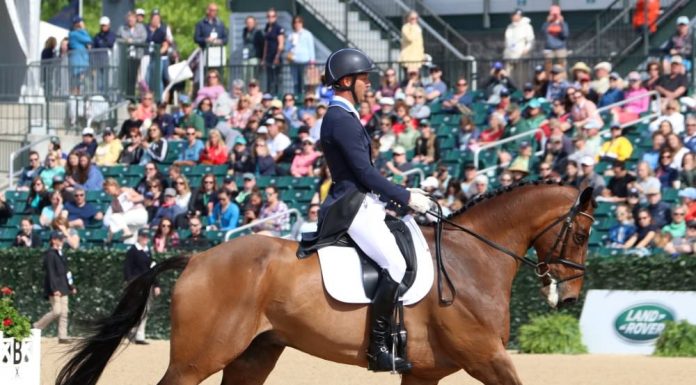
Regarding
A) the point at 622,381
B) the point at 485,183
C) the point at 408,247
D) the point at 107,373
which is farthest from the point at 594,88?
the point at 408,247

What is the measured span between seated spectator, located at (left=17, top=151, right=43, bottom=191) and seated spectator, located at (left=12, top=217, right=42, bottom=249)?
241 cm

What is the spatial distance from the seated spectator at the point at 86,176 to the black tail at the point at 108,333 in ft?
42.6

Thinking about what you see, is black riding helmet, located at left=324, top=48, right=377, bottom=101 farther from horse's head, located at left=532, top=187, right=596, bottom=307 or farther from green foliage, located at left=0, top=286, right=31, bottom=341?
green foliage, located at left=0, top=286, right=31, bottom=341

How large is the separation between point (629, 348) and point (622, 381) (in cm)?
258

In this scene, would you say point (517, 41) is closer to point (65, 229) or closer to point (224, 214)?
point (224, 214)

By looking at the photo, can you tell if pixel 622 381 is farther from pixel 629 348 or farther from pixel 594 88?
pixel 594 88

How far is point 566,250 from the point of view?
948 centimetres

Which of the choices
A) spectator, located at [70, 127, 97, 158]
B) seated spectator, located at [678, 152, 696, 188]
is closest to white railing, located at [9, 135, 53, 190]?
spectator, located at [70, 127, 97, 158]

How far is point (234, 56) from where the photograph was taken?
90.3 feet

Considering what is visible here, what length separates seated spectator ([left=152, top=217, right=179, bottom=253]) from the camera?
63.6 feet

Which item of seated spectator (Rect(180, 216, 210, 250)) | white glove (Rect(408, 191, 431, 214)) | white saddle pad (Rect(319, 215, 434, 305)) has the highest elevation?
white glove (Rect(408, 191, 431, 214))

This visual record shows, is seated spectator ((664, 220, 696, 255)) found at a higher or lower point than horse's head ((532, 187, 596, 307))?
lower

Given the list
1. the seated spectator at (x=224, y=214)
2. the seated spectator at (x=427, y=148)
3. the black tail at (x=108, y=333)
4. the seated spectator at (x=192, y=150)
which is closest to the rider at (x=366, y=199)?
the black tail at (x=108, y=333)

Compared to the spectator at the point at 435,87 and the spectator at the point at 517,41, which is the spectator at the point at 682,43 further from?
the spectator at the point at 435,87
